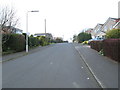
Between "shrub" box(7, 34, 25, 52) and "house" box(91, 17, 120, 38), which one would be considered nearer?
"shrub" box(7, 34, 25, 52)

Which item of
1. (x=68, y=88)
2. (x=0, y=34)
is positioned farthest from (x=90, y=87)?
(x=0, y=34)

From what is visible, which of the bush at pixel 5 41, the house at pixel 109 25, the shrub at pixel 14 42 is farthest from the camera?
the house at pixel 109 25

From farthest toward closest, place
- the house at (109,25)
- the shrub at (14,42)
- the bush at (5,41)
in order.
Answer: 1. the house at (109,25)
2. the shrub at (14,42)
3. the bush at (5,41)

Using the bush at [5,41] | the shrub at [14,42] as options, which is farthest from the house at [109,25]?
the bush at [5,41]

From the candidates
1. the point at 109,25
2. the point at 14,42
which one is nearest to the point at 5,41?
the point at 14,42

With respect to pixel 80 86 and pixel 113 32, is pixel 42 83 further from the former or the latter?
pixel 113 32

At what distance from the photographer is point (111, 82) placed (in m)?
5.10

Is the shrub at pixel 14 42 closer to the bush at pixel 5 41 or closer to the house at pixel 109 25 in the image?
the bush at pixel 5 41

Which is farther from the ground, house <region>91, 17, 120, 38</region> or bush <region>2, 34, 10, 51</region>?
house <region>91, 17, 120, 38</region>

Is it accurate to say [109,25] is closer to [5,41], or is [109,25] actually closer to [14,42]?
A: [14,42]

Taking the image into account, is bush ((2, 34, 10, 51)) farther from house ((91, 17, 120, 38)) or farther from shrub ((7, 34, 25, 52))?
house ((91, 17, 120, 38))

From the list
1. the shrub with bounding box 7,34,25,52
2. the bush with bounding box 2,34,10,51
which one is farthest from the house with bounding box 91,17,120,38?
the bush with bounding box 2,34,10,51

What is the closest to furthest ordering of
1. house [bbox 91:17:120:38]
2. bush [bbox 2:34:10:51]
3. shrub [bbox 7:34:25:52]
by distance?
bush [bbox 2:34:10:51] → shrub [bbox 7:34:25:52] → house [bbox 91:17:120:38]

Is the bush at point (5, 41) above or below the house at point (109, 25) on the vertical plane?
below
